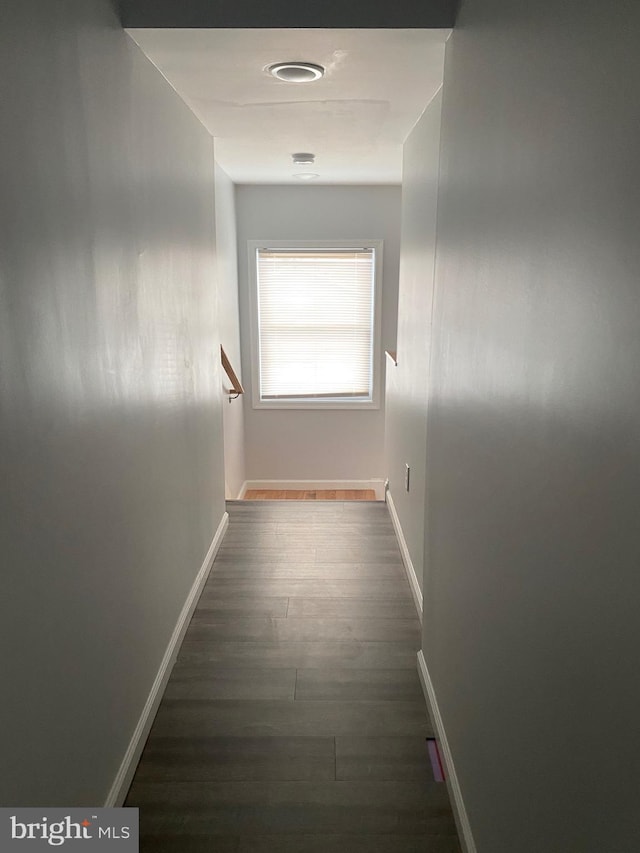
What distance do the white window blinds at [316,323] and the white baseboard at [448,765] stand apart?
3595 millimetres

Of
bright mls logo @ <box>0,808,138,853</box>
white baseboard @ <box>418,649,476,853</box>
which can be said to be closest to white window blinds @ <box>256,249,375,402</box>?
white baseboard @ <box>418,649,476,853</box>

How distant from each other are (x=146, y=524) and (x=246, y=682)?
2.49 feet

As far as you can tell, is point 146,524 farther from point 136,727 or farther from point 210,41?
point 210,41

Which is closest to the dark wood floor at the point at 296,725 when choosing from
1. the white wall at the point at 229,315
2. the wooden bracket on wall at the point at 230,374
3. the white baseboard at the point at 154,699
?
the white baseboard at the point at 154,699

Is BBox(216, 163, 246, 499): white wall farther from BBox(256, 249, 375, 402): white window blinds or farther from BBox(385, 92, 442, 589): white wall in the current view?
BBox(385, 92, 442, 589): white wall

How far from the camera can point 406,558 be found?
11.3ft

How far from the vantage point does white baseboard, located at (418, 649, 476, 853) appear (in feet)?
5.62

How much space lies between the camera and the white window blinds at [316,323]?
5.58 meters

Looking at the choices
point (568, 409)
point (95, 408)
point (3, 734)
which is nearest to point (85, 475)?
point (95, 408)

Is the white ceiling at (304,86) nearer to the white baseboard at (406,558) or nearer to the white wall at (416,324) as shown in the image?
the white wall at (416,324)

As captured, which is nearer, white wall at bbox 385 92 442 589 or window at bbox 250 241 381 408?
white wall at bbox 385 92 442 589

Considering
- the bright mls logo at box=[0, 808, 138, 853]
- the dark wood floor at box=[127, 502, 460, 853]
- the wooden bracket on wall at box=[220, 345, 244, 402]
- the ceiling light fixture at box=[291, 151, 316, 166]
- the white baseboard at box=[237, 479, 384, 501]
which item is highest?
the ceiling light fixture at box=[291, 151, 316, 166]

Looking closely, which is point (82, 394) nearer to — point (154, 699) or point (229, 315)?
point (154, 699)

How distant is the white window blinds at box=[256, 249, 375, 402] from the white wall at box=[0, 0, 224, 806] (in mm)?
2955
